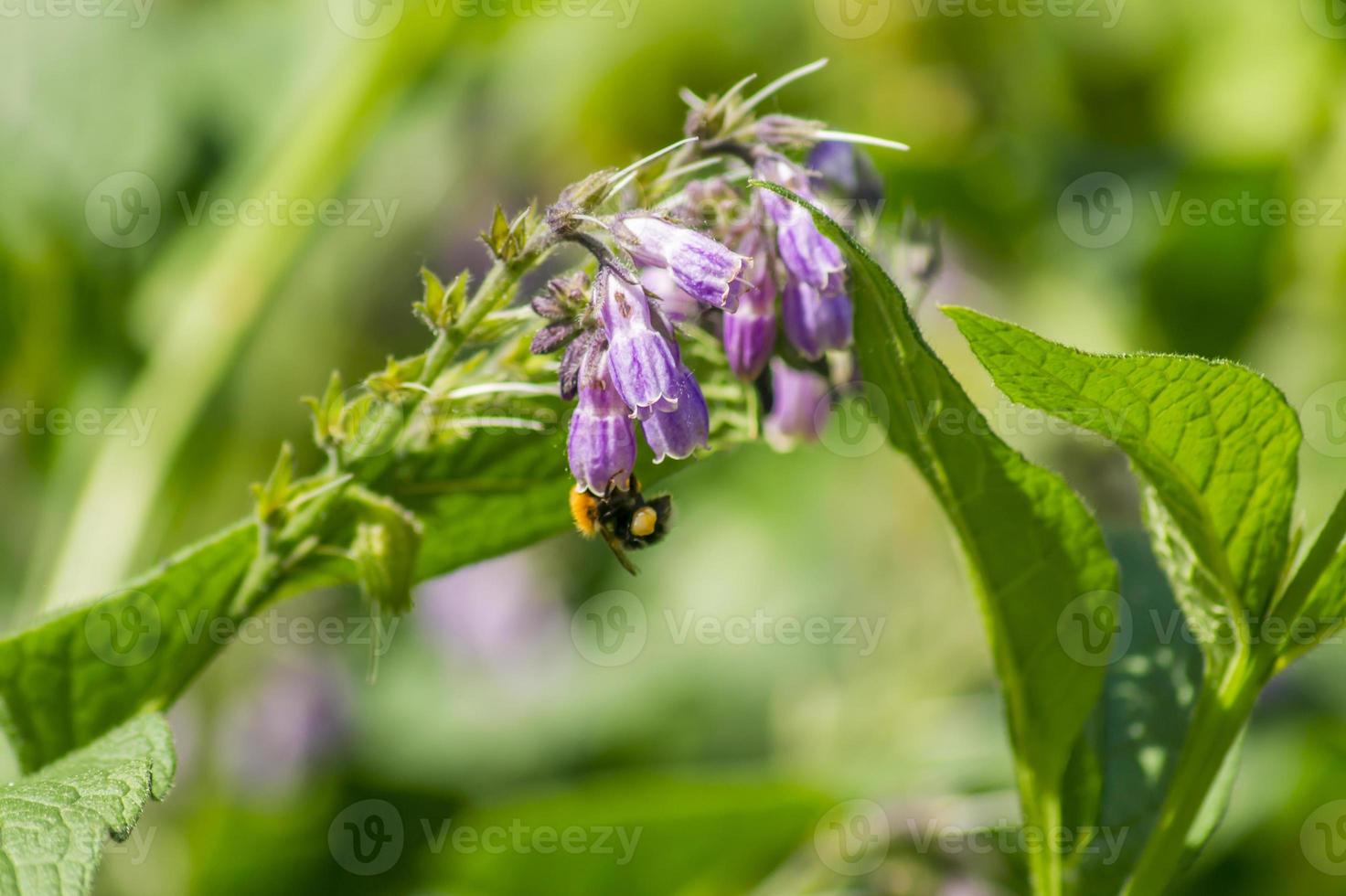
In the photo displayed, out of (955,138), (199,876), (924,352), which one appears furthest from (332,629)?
(924,352)

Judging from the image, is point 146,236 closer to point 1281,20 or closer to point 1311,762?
point 1311,762

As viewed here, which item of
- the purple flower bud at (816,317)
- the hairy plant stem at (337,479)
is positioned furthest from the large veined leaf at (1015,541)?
the hairy plant stem at (337,479)

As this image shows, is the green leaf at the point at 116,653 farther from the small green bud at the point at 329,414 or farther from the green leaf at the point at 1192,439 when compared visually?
the green leaf at the point at 1192,439

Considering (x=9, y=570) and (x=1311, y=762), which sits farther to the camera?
(x=9, y=570)

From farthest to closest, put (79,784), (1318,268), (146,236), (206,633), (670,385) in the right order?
(1318,268) < (146,236) < (206,633) < (670,385) < (79,784)

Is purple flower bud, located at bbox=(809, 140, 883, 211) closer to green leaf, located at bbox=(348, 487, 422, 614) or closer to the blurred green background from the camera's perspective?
green leaf, located at bbox=(348, 487, 422, 614)

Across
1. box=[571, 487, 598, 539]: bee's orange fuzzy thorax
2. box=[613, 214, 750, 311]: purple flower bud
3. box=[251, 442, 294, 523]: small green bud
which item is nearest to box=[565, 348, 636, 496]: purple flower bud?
box=[613, 214, 750, 311]: purple flower bud

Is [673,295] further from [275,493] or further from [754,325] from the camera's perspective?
[275,493]
